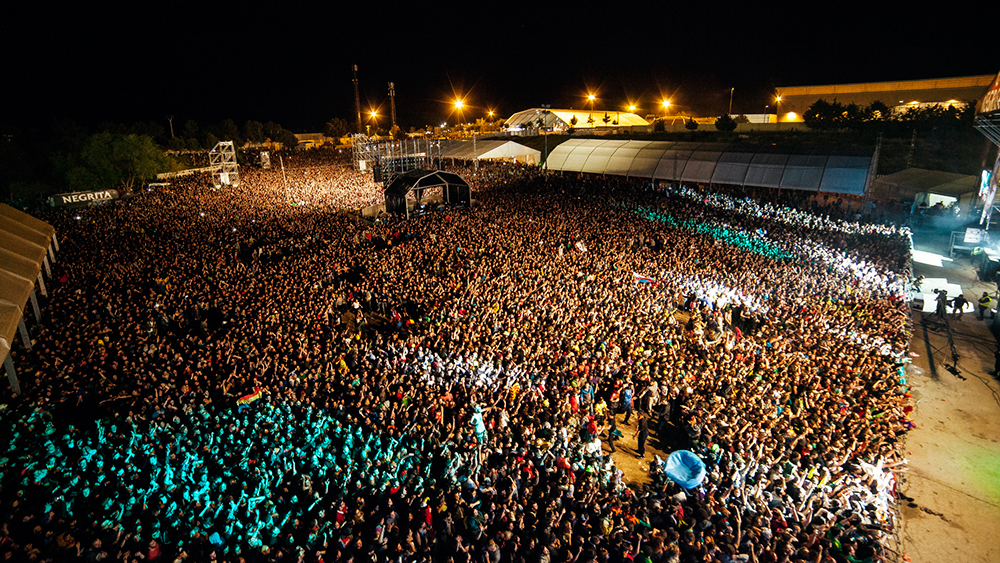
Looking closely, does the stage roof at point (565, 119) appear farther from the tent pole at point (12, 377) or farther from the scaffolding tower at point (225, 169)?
the tent pole at point (12, 377)

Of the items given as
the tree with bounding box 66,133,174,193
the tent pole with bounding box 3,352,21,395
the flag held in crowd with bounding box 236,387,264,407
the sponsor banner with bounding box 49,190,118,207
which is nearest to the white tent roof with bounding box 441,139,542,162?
the tree with bounding box 66,133,174,193

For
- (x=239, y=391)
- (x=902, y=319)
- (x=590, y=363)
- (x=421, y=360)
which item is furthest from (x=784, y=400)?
(x=239, y=391)

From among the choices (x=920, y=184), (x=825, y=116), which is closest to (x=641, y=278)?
(x=920, y=184)

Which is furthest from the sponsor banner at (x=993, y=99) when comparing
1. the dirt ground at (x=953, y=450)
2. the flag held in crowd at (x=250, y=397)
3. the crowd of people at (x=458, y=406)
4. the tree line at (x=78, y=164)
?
the tree line at (x=78, y=164)

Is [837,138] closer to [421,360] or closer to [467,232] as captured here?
[467,232]

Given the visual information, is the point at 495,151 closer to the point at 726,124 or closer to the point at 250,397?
the point at 726,124

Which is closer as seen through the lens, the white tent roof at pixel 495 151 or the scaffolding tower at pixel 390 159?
the scaffolding tower at pixel 390 159

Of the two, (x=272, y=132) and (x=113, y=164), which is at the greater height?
(x=272, y=132)
